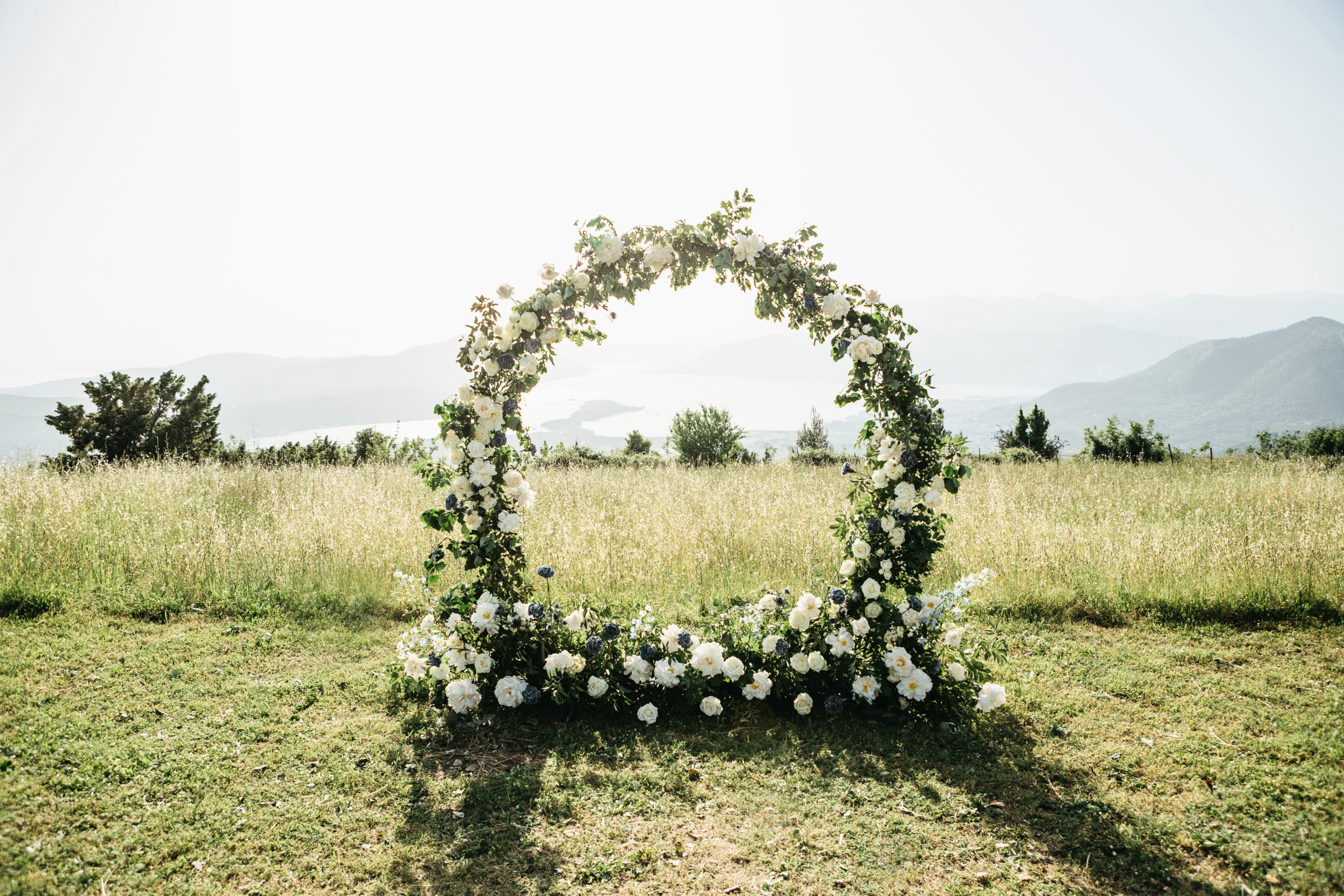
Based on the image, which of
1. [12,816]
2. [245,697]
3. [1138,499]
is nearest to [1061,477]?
[1138,499]

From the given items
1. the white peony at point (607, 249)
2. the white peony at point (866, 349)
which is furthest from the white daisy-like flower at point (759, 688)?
the white peony at point (607, 249)

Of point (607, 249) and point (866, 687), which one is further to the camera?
point (607, 249)

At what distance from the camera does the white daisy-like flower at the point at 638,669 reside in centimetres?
447

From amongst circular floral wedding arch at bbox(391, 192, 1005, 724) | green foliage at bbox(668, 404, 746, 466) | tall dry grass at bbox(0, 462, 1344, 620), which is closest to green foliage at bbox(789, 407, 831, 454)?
green foliage at bbox(668, 404, 746, 466)

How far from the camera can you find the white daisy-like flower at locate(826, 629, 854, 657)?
445cm

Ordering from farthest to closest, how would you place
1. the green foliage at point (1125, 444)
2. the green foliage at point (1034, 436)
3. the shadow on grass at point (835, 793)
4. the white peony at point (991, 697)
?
the green foliage at point (1034, 436) < the green foliage at point (1125, 444) < the white peony at point (991, 697) < the shadow on grass at point (835, 793)

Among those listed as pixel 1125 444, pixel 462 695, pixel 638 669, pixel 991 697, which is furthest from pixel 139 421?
pixel 1125 444

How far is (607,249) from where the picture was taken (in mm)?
4684

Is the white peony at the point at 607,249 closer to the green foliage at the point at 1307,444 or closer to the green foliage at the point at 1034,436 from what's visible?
the green foliage at the point at 1034,436

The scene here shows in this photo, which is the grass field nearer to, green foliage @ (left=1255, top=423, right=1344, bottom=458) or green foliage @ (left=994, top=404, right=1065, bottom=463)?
green foliage @ (left=994, top=404, right=1065, bottom=463)

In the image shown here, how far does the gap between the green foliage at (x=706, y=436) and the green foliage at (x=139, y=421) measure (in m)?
9.88

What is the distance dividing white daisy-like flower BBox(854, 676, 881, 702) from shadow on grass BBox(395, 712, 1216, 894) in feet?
0.59

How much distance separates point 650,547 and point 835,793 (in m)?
3.88

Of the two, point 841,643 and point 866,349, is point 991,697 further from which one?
point 866,349
